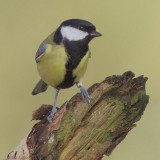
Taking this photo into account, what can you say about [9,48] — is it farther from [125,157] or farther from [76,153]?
[76,153]

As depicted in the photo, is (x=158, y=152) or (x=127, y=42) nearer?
(x=158, y=152)

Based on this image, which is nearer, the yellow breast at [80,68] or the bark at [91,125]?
the bark at [91,125]

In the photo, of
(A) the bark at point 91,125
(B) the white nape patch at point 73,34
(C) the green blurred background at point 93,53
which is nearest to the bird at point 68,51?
(B) the white nape patch at point 73,34

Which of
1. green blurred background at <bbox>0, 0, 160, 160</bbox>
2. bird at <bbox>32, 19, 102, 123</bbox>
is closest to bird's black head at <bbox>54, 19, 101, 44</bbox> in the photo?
bird at <bbox>32, 19, 102, 123</bbox>

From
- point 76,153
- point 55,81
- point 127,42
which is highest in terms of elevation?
point 127,42

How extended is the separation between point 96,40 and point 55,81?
128 centimetres

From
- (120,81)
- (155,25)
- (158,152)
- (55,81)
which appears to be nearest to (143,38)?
(155,25)

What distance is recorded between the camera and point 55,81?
272 centimetres

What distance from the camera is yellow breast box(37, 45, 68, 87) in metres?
2.58

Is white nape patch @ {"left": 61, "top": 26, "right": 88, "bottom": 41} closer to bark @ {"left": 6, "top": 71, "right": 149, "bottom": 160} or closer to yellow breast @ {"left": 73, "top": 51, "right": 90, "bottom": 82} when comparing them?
yellow breast @ {"left": 73, "top": 51, "right": 90, "bottom": 82}

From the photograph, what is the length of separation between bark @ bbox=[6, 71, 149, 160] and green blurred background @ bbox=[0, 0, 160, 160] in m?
1.21

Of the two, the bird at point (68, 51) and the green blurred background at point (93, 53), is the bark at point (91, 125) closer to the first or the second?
the bird at point (68, 51)

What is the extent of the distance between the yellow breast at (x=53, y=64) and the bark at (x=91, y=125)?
1.29 feet

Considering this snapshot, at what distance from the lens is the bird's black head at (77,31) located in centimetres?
255
